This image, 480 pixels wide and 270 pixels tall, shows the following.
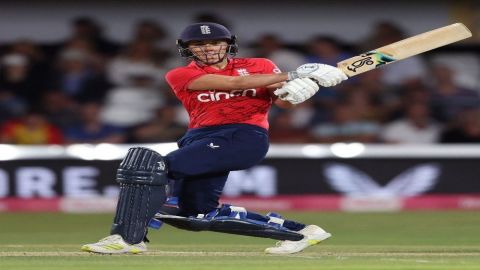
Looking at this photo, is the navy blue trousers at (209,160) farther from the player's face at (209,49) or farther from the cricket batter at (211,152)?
the player's face at (209,49)

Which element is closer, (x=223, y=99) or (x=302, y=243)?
(x=223, y=99)

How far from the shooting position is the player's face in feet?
22.2

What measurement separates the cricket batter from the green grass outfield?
157mm

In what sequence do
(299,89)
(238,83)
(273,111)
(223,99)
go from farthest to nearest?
1. (273,111)
2. (223,99)
3. (238,83)
4. (299,89)

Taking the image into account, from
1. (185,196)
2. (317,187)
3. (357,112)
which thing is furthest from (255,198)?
(185,196)

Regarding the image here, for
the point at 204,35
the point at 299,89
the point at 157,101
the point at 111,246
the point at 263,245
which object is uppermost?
the point at 157,101

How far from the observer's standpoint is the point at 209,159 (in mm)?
6527

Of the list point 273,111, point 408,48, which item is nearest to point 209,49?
point 408,48

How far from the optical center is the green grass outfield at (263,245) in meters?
5.94

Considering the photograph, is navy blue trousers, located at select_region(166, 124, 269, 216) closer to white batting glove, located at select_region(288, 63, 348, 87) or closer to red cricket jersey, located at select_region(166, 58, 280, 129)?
red cricket jersey, located at select_region(166, 58, 280, 129)

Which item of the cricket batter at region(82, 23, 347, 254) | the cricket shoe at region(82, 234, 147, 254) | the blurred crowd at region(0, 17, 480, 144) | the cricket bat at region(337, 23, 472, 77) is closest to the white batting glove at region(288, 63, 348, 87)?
the cricket batter at region(82, 23, 347, 254)

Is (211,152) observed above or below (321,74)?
below

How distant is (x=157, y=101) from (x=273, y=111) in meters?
1.26

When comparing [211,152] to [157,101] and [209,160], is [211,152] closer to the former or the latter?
[209,160]
